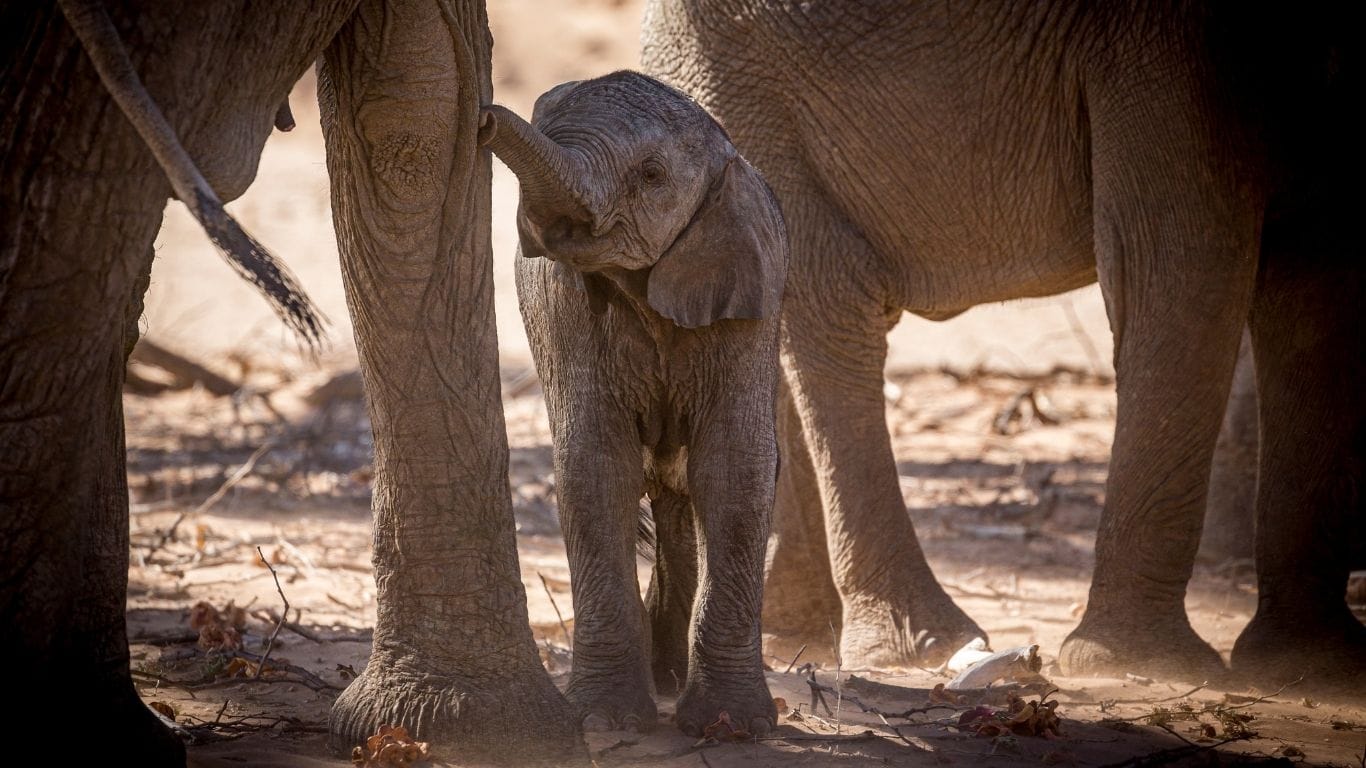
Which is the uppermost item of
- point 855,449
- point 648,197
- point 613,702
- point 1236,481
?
point 648,197

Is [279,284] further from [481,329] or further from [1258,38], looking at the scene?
[1258,38]

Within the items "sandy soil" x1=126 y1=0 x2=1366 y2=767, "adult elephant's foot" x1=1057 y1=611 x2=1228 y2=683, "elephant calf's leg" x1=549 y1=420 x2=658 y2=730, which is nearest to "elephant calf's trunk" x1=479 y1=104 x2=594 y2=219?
"elephant calf's leg" x1=549 y1=420 x2=658 y2=730

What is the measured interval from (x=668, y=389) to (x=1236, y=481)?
3.68 meters

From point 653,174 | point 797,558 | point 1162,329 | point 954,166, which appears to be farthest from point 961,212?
point 653,174

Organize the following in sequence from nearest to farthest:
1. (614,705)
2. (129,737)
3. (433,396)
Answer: (129,737), (433,396), (614,705)

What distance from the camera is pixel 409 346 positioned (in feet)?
9.87

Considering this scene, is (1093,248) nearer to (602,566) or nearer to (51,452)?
(602,566)

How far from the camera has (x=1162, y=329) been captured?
14.4 ft

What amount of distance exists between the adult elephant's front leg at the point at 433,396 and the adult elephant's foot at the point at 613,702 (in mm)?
204

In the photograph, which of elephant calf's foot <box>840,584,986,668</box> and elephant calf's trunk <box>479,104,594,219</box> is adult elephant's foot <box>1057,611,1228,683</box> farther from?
elephant calf's trunk <box>479,104,594,219</box>

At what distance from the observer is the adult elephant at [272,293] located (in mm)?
2283

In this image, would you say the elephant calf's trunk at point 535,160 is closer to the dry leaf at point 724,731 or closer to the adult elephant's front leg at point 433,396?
the adult elephant's front leg at point 433,396

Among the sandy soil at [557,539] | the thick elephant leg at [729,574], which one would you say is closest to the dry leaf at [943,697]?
the sandy soil at [557,539]

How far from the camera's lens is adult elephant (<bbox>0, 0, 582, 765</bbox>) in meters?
2.28
